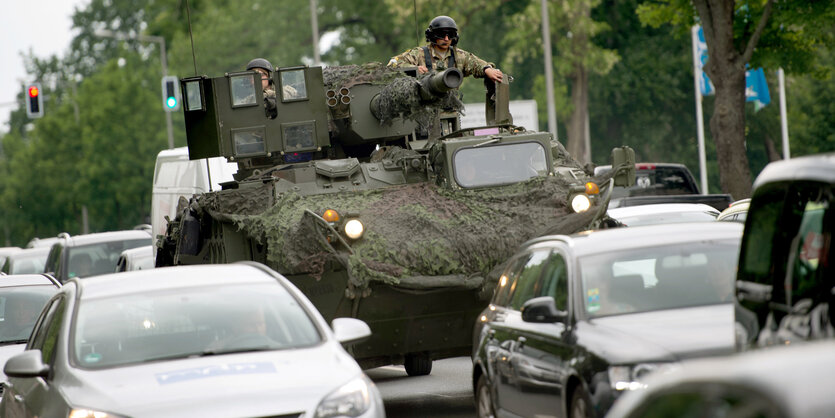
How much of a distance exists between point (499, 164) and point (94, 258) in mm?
12738

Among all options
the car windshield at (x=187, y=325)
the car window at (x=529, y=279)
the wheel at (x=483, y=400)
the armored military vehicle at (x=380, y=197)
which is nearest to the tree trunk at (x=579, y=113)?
the armored military vehicle at (x=380, y=197)

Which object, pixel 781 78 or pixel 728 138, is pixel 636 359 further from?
pixel 781 78

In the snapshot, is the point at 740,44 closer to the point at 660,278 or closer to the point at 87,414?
the point at 660,278

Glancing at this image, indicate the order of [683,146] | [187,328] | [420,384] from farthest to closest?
[683,146] → [420,384] → [187,328]

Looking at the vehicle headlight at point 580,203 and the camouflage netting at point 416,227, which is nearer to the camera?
the camouflage netting at point 416,227

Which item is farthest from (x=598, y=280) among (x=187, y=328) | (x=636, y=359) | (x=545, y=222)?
(x=545, y=222)

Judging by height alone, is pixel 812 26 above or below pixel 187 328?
above

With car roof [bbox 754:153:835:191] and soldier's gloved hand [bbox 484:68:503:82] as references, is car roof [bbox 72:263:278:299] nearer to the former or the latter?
car roof [bbox 754:153:835:191]

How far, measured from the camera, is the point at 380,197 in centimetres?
1281

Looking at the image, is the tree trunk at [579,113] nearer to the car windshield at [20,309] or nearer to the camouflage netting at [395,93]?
the camouflage netting at [395,93]

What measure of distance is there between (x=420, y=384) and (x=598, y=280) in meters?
6.24

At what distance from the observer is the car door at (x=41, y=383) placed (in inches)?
294

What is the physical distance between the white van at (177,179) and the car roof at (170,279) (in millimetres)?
12783

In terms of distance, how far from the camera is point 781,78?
41469 mm
